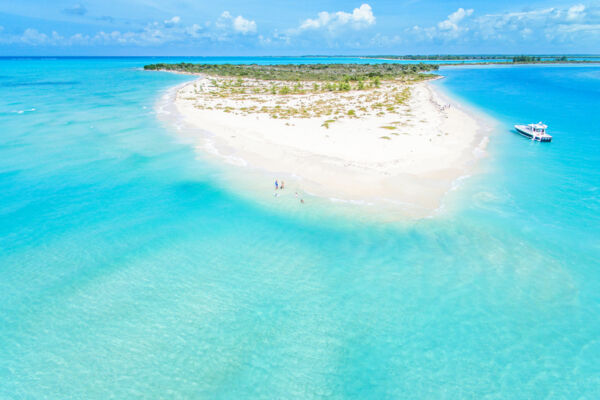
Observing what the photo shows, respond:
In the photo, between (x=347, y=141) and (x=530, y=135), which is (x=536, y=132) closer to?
(x=530, y=135)

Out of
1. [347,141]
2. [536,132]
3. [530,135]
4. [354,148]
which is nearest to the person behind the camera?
[354,148]

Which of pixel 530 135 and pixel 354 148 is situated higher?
pixel 530 135

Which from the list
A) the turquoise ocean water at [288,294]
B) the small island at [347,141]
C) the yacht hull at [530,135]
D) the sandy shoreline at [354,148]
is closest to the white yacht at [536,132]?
the yacht hull at [530,135]

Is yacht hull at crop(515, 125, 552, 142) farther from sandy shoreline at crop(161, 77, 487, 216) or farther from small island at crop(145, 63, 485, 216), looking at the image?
small island at crop(145, 63, 485, 216)

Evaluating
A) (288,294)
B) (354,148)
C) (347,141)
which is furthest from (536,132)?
(288,294)

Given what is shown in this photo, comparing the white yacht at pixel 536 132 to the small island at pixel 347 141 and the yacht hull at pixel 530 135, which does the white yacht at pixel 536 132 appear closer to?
the yacht hull at pixel 530 135

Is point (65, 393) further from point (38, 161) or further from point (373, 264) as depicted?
point (38, 161)
